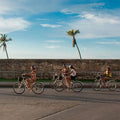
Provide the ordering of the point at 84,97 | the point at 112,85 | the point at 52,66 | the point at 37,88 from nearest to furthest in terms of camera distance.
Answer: the point at 84,97 → the point at 37,88 → the point at 112,85 → the point at 52,66

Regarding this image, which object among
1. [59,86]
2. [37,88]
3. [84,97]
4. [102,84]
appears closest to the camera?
[84,97]

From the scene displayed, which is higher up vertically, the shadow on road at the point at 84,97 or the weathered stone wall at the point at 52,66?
the weathered stone wall at the point at 52,66

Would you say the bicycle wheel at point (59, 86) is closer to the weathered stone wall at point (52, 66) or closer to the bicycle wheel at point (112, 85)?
the bicycle wheel at point (112, 85)

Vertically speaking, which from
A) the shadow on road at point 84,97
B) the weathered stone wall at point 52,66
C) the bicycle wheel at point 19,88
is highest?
the weathered stone wall at point 52,66

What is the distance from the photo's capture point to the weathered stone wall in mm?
17609

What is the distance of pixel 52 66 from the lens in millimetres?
18078

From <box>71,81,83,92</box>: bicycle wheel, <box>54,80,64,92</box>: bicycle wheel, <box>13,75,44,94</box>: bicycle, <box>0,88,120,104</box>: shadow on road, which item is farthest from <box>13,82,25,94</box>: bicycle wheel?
<box>71,81,83,92</box>: bicycle wheel

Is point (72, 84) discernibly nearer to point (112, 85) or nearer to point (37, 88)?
point (37, 88)

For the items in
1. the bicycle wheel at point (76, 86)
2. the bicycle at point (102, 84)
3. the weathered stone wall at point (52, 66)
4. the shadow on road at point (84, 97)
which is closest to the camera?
the shadow on road at point (84, 97)

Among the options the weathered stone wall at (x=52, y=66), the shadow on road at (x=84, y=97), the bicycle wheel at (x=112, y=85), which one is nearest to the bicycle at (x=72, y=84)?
the shadow on road at (x=84, y=97)

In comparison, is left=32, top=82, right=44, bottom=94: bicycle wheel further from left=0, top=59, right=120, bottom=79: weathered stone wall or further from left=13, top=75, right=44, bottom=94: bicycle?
left=0, top=59, right=120, bottom=79: weathered stone wall

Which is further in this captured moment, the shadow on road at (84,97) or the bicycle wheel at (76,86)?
the bicycle wheel at (76,86)

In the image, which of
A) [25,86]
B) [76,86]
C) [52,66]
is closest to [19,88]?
[25,86]

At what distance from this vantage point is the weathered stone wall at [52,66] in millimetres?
17609
